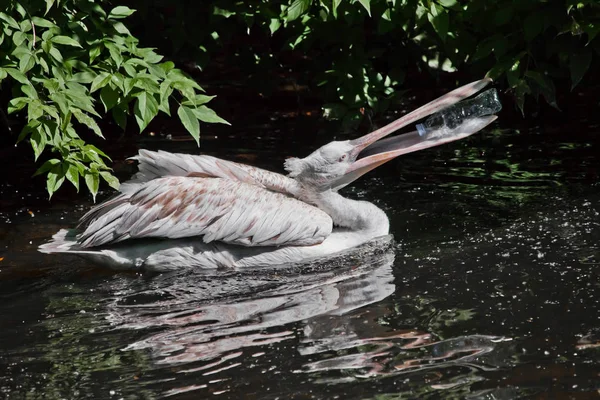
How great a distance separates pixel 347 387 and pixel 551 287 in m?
1.45

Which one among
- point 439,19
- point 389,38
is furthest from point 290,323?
point 389,38

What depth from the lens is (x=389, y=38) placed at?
7.54 meters

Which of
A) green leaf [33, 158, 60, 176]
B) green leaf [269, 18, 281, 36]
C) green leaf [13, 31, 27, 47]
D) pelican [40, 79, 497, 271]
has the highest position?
green leaf [13, 31, 27, 47]

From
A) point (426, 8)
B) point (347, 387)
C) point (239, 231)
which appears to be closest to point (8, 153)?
point (239, 231)

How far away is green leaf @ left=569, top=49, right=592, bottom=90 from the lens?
629 cm

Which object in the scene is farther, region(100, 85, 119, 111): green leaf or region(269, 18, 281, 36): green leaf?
region(269, 18, 281, 36): green leaf

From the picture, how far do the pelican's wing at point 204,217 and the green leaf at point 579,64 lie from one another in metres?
2.16

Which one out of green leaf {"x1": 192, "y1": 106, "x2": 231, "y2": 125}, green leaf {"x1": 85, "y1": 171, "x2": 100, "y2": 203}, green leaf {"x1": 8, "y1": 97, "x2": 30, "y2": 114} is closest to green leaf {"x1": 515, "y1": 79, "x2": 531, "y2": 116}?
green leaf {"x1": 192, "y1": 106, "x2": 231, "y2": 125}

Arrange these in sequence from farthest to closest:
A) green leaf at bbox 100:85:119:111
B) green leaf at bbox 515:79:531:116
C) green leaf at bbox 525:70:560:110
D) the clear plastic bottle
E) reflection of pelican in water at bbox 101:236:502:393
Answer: green leaf at bbox 525:70:560:110, green leaf at bbox 515:79:531:116, the clear plastic bottle, green leaf at bbox 100:85:119:111, reflection of pelican in water at bbox 101:236:502:393

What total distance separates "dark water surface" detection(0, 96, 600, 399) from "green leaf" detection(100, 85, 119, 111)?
38.3 inches

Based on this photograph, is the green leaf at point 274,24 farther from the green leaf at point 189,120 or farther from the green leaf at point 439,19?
the green leaf at point 189,120

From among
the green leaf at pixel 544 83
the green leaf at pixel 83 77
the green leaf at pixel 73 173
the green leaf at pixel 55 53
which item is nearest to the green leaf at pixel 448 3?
the green leaf at pixel 544 83

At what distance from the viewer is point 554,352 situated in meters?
3.76

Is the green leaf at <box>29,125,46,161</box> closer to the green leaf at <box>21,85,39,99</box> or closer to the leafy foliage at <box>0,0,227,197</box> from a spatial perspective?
the leafy foliage at <box>0,0,227,197</box>
